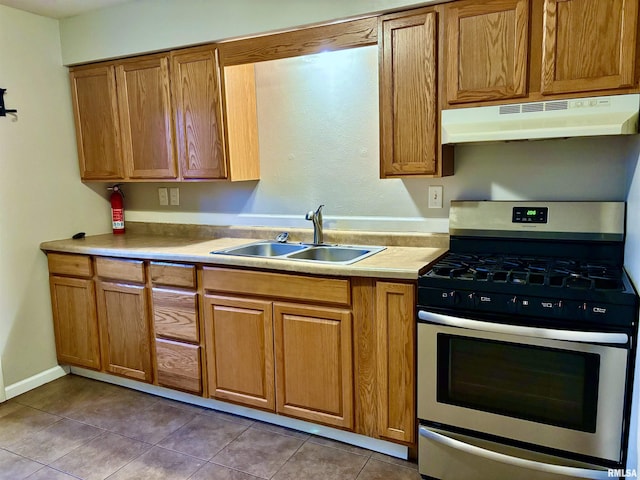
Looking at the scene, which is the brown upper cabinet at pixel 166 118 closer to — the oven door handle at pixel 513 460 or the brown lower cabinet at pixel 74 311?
the brown lower cabinet at pixel 74 311

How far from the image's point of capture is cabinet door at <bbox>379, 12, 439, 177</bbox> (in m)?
2.15

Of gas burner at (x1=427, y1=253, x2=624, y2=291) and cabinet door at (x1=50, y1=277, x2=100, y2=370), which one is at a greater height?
gas burner at (x1=427, y1=253, x2=624, y2=291)

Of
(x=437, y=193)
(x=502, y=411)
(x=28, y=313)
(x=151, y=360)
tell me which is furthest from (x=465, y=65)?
(x=28, y=313)

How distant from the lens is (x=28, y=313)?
3039 mm

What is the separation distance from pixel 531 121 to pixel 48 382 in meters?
3.19

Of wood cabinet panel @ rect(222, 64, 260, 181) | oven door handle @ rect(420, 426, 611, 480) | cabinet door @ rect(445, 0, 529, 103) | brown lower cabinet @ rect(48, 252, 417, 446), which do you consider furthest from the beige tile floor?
cabinet door @ rect(445, 0, 529, 103)

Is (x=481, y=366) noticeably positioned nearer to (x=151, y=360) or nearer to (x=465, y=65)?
(x=465, y=65)

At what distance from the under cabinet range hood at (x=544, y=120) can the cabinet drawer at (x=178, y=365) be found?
5.67ft

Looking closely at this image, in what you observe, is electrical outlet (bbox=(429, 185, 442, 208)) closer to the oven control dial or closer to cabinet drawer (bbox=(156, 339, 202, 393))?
the oven control dial

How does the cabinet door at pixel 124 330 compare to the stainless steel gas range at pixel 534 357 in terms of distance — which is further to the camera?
the cabinet door at pixel 124 330

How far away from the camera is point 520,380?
1827mm

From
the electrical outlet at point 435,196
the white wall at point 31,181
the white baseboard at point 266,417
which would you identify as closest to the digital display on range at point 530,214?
the electrical outlet at point 435,196

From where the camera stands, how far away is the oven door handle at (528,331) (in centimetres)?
164

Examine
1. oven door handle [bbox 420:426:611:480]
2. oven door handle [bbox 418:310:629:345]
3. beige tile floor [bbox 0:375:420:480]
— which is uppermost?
oven door handle [bbox 418:310:629:345]
